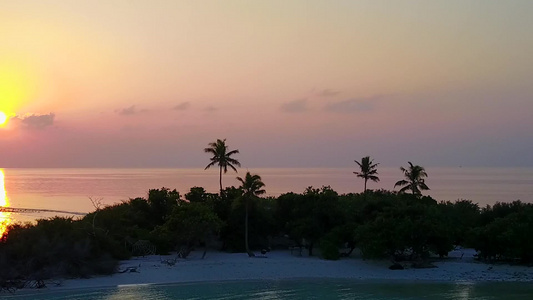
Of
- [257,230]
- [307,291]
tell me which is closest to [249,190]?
[257,230]

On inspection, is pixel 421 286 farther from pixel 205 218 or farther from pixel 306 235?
pixel 205 218

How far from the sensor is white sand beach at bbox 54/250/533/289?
32.2m

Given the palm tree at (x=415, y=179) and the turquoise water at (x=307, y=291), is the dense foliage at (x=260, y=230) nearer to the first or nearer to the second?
the turquoise water at (x=307, y=291)

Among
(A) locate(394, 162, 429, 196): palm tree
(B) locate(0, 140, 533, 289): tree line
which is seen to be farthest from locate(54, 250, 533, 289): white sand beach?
(A) locate(394, 162, 429, 196): palm tree

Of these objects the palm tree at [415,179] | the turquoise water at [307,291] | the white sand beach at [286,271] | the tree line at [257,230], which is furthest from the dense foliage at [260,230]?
the palm tree at [415,179]

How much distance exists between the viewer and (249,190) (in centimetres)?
3953

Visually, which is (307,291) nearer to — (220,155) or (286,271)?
(286,271)

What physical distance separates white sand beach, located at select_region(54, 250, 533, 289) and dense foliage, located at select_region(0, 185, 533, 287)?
3.75 ft

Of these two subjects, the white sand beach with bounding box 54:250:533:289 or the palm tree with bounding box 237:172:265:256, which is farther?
the palm tree with bounding box 237:172:265:256

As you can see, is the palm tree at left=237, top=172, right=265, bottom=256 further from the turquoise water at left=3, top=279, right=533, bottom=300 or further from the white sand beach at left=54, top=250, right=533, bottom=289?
the turquoise water at left=3, top=279, right=533, bottom=300

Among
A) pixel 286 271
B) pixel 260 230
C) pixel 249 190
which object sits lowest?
pixel 286 271

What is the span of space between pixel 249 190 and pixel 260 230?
4426 mm

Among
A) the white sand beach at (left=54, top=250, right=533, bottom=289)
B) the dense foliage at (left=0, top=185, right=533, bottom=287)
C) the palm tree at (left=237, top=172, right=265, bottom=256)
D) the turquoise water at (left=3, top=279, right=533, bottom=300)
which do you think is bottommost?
the turquoise water at (left=3, top=279, right=533, bottom=300)

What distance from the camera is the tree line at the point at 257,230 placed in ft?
106
